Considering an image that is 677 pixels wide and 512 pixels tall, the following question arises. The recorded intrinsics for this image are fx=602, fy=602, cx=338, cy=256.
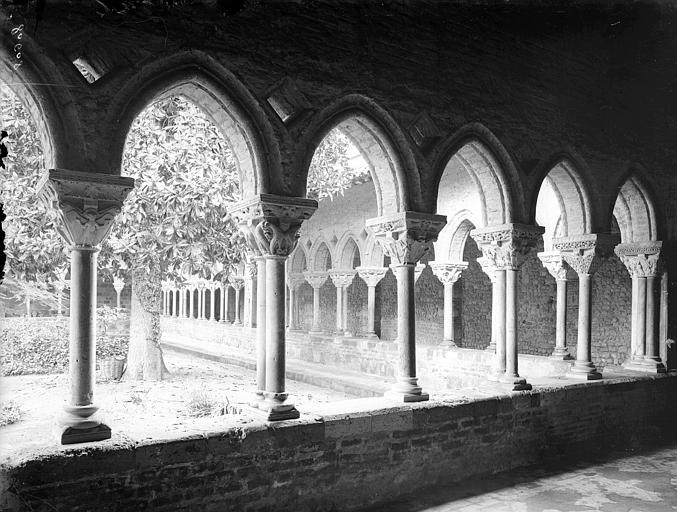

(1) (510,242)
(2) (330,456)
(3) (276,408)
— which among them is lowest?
(2) (330,456)

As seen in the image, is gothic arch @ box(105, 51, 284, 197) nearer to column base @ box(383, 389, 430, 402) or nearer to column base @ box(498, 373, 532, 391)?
column base @ box(383, 389, 430, 402)

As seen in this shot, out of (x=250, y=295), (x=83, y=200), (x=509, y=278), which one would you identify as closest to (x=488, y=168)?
(x=509, y=278)

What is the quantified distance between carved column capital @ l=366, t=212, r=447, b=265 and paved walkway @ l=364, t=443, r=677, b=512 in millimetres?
2089

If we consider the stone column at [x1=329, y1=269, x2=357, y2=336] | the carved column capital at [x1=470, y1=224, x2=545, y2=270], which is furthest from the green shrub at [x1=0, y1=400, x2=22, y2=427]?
the stone column at [x1=329, y1=269, x2=357, y2=336]

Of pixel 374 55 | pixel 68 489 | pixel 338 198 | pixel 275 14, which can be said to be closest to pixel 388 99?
pixel 374 55

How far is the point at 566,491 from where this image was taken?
5.28 metres

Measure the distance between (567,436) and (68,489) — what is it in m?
5.04

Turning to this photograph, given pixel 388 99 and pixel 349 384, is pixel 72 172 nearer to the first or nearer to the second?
pixel 388 99

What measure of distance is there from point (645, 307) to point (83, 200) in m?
7.04

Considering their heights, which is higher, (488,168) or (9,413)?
(488,168)

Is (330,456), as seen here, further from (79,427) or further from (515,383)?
→ (515,383)

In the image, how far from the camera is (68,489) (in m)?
3.57

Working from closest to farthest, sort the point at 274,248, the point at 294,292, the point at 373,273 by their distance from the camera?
the point at 274,248 → the point at 373,273 → the point at 294,292

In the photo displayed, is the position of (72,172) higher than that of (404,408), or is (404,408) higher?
(72,172)
